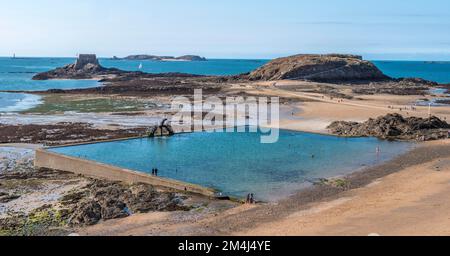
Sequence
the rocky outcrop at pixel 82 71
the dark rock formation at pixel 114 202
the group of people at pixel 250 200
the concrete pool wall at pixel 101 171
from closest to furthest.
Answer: the dark rock formation at pixel 114 202 → the group of people at pixel 250 200 → the concrete pool wall at pixel 101 171 → the rocky outcrop at pixel 82 71

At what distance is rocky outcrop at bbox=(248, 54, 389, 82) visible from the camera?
83.3 m

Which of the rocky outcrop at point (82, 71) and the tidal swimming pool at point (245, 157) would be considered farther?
the rocky outcrop at point (82, 71)

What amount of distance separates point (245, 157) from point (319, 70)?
2437 inches

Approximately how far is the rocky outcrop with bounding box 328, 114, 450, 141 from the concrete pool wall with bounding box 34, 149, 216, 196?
16.9m

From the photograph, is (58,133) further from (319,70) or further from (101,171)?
(319,70)

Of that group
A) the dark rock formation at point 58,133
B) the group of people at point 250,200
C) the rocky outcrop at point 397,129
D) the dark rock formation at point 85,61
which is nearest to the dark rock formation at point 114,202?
the group of people at point 250,200

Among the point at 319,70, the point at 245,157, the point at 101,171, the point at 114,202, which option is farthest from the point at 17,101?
the point at 319,70

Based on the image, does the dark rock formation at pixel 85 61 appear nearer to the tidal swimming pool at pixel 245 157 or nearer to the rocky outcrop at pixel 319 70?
the rocky outcrop at pixel 319 70

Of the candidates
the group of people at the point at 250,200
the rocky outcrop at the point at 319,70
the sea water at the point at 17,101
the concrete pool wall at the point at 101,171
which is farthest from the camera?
the rocky outcrop at the point at 319,70

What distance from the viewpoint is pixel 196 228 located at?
50.0 feet

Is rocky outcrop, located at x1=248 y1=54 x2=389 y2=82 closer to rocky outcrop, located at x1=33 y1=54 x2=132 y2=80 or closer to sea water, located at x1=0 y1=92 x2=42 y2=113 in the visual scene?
rocky outcrop, located at x1=33 y1=54 x2=132 y2=80

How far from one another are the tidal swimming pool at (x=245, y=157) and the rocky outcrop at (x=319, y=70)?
5127 centimetres

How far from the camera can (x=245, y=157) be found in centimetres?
2583

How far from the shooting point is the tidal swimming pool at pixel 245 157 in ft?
69.1
